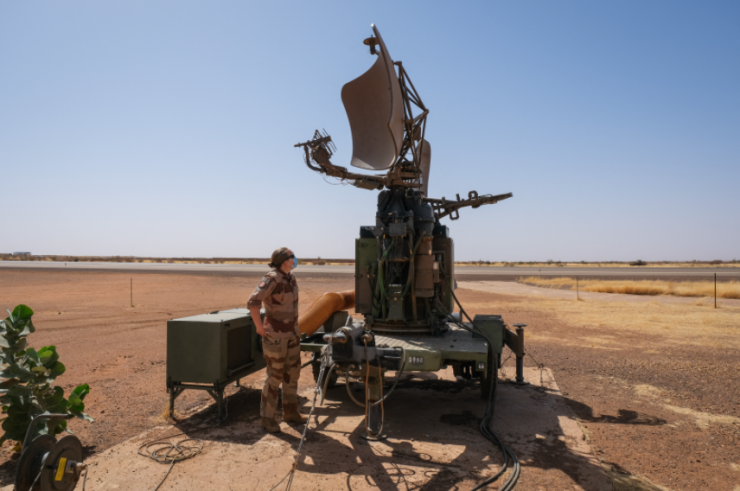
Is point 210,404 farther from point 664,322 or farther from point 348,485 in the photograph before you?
point 664,322

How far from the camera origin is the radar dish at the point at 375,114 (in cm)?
650

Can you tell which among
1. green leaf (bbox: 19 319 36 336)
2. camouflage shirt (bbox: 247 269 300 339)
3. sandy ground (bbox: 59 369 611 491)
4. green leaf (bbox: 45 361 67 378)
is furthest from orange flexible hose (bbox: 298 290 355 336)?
green leaf (bbox: 19 319 36 336)

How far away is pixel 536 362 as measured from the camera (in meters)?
9.94

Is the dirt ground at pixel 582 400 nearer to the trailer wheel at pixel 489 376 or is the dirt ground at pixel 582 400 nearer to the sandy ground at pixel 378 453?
the sandy ground at pixel 378 453

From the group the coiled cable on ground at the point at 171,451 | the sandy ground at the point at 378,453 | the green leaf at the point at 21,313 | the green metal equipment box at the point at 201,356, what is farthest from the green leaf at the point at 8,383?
the green metal equipment box at the point at 201,356

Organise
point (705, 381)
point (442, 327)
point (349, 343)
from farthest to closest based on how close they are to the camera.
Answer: point (705, 381) → point (442, 327) → point (349, 343)

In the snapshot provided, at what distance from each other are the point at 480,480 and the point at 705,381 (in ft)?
19.7

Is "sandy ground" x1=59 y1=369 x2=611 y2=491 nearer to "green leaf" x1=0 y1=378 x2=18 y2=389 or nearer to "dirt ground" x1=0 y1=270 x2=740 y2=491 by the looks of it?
"dirt ground" x1=0 y1=270 x2=740 y2=491

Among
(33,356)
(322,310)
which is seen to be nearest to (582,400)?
(322,310)

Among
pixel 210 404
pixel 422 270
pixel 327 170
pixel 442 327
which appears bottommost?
pixel 210 404

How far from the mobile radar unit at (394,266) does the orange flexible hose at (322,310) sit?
98 millimetres

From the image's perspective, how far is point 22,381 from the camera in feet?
15.1

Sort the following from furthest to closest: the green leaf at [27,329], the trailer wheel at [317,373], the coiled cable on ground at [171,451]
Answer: the trailer wheel at [317,373]
the coiled cable on ground at [171,451]
the green leaf at [27,329]

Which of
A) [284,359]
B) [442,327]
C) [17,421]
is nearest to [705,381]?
[442,327]
